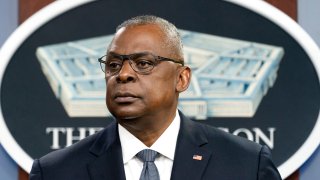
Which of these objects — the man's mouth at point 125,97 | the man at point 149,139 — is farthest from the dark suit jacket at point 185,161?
the man's mouth at point 125,97

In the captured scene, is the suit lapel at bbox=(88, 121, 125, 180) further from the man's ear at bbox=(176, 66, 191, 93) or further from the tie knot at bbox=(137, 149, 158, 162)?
the man's ear at bbox=(176, 66, 191, 93)

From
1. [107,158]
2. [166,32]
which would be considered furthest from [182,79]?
[107,158]

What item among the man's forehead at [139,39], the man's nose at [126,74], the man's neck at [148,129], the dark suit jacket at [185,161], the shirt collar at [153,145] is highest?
the man's forehead at [139,39]

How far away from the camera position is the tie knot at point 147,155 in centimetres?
130

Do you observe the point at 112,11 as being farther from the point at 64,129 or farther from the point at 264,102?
the point at 264,102

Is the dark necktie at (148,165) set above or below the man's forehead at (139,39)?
below

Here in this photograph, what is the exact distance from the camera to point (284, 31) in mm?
2041

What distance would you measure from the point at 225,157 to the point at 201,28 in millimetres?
812

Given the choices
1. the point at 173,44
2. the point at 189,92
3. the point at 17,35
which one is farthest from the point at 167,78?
the point at 17,35

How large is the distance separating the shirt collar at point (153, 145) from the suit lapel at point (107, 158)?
1cm

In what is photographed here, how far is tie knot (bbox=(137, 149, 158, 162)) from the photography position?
4.28 ft

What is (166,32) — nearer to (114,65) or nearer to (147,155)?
(114,65)

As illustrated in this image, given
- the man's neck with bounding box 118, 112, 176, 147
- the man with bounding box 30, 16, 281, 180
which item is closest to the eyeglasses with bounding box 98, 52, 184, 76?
the man with bounding box 30, 16, 281, 180

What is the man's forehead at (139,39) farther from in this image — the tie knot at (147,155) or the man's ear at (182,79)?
the tie knot at (147,155)
